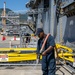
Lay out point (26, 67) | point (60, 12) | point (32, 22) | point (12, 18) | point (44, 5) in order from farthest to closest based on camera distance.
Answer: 1. point (32, 22)
2. point (12, 18)
3. point (44, 5)
4. point (60, 12)
5. point (26, 67)

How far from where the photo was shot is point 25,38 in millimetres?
18922

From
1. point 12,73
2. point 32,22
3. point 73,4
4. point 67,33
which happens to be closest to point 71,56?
point 12,73

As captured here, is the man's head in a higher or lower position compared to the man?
higher

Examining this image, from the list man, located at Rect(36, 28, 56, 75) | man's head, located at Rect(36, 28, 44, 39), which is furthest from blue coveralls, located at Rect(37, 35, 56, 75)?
man's head, located at Rect(36, 28, 44, 39)

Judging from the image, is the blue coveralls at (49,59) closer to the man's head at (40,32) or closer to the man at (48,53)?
the man at (48,53)

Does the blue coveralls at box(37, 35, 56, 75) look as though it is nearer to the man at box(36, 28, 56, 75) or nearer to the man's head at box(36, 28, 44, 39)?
the man at box(36, 28, 56, 75)

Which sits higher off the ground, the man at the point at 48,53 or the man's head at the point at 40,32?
the man's head at the point at 40,32

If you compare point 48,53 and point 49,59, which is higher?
point 48,53

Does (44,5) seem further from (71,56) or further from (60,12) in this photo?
(71,56)

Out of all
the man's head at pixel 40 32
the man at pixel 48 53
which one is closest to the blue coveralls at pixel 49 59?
the man at pixel 48 53

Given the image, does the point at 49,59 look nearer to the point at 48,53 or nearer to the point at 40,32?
the point at 48,53

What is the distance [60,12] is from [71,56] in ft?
36.7

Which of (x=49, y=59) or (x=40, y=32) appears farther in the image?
(x=49, y=59)

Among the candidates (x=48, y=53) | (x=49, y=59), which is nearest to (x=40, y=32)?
(x=48, y=53)
